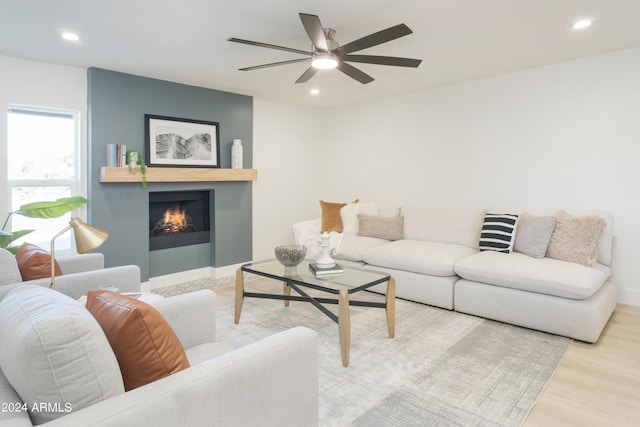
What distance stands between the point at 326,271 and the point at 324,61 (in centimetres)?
166

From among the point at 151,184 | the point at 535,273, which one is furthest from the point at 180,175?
the point at 535,273

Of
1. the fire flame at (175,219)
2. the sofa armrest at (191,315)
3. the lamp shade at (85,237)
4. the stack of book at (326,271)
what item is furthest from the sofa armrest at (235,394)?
the fire flame at (175,219)

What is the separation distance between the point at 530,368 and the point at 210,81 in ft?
13.9

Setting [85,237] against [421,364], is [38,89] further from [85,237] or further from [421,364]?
[421,364]

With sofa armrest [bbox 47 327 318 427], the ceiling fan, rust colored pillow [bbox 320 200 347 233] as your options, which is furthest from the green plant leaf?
rust colored pillow [bbox 320 200 347 233]

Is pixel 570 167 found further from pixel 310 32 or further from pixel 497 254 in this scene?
pixel 310 32

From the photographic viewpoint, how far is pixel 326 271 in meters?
3.17

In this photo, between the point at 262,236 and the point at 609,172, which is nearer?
the point at 609,172

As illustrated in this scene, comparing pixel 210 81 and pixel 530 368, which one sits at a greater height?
pixel 210 81

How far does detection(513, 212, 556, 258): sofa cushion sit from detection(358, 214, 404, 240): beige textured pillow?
4.44 ft

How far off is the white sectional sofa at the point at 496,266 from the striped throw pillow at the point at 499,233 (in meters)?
0.05

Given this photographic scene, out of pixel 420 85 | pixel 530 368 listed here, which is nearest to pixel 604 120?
pixel 420 85

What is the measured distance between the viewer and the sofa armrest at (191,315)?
5.99ft

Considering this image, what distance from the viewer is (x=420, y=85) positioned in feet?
15.6
